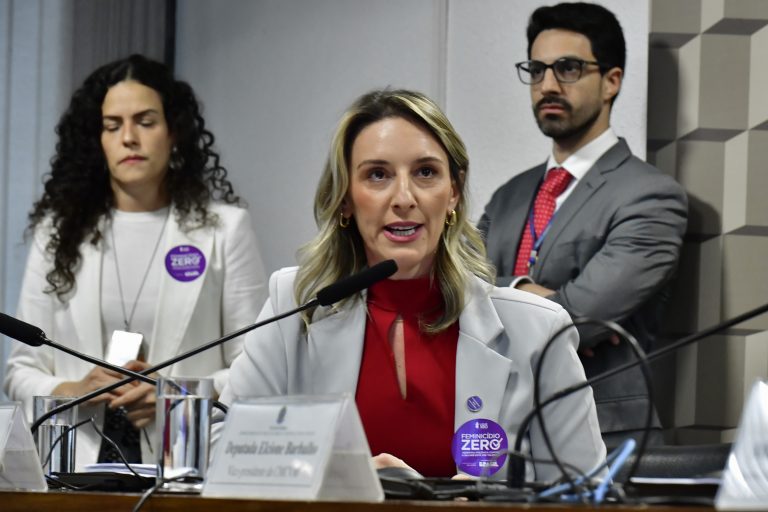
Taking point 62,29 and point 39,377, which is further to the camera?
point 62,29

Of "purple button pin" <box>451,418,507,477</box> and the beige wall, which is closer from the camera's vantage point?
"purple button pin" <box>451,418,507,477</box>

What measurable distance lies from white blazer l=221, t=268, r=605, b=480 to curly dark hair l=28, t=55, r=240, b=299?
132 centimetres

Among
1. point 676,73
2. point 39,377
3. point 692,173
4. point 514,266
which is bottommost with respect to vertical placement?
point 39,377

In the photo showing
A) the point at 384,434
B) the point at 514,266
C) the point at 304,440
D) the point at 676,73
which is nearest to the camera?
the point at 304,440

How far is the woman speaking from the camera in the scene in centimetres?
223

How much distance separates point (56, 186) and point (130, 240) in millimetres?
325

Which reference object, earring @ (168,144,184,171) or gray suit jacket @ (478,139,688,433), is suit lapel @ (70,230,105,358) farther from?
gray suit jacket @ (478,139,688,433)

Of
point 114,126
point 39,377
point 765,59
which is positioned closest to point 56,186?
point 114,126

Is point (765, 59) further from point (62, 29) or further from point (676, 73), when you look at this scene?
point (62, 29)

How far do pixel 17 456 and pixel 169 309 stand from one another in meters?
1.95

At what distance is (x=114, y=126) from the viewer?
12.2ft

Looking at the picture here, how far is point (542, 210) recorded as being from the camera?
11.4 feet

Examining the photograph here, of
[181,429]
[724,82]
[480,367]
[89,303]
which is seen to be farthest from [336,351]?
[724,82]

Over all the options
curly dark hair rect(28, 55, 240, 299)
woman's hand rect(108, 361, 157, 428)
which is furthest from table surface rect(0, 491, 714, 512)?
curly dark hair rect(28, 55, 240, 299)
